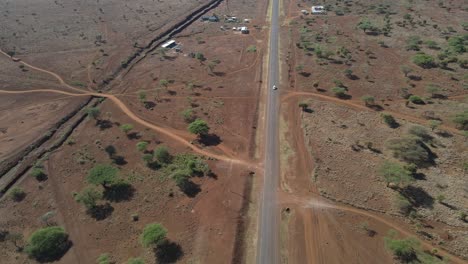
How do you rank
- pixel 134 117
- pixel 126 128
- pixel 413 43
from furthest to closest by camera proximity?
pixel 413 43 → pixel 134 117 → pixel 126 128

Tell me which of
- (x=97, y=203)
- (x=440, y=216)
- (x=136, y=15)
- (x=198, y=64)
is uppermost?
(x=136, y=15)

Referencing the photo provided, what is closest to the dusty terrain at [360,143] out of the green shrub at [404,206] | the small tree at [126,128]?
the green shrub at [404,206]

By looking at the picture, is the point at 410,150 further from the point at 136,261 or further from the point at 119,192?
the point at 119,192

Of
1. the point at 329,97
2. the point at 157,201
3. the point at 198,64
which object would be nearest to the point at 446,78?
the point at 329,97

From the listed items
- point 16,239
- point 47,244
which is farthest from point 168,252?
point 16,239

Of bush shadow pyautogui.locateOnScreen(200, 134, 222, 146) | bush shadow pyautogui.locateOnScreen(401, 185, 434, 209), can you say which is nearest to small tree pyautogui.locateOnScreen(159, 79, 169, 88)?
bush shadow pyautogui.locateOnScreen(200, 134, 222, 146)

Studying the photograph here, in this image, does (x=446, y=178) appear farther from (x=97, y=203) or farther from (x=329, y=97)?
(x=97, y=203)
